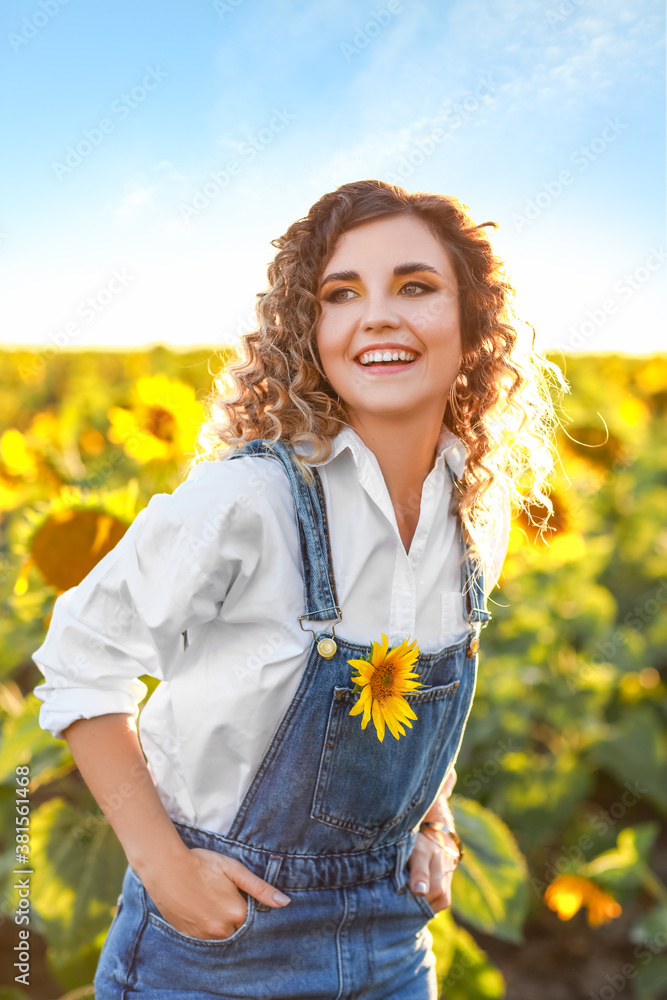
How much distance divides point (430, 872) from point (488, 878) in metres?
0.56

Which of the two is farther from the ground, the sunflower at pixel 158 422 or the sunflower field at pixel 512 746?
the sunflower at pixel 158 422

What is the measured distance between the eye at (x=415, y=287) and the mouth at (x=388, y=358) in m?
0.08

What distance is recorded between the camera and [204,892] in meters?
1.05

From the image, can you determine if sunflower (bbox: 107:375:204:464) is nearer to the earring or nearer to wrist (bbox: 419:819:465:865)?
the earring

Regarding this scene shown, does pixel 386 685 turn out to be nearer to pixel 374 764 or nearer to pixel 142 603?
pixel 374 764

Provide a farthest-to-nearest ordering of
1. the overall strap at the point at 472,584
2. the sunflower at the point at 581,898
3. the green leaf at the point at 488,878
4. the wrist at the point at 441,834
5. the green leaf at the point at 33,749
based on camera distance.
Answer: the sunflower at the point at 581,898
the green leaf at the point at 488,878
the green leaf at the point at 33,749
the wrist at the point at 441,834
the overall strap at the point at 472,584

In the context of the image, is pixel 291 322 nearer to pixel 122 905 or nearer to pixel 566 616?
pixel 122 905

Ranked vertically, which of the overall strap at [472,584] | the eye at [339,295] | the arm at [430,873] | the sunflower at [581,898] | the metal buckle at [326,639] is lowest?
the sunflower at [581,898]

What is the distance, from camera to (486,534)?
1.34 meters

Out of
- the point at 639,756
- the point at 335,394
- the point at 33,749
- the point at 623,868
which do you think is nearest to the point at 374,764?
the point at 335,394

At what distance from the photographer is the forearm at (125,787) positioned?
41.1 inches

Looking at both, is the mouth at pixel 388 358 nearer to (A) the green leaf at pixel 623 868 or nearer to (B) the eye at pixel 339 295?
(B) the eye at pixel 339 295

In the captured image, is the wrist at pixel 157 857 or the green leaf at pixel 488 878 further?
the green leaf at pixel 488 878

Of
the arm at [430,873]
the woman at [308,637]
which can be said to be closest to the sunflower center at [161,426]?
the woman at [308,637]
